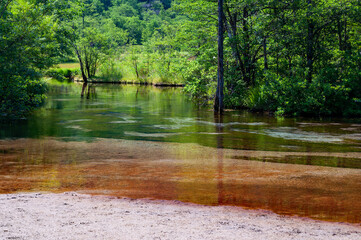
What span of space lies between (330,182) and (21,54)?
14.9 meters

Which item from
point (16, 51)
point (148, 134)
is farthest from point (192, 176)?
point (16, 51)

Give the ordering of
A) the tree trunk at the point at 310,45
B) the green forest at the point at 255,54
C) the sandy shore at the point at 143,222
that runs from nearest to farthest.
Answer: the sandy shore at the point at 143,222
the green forest at the point at 255,54
the tree trunk at the point at 310,45

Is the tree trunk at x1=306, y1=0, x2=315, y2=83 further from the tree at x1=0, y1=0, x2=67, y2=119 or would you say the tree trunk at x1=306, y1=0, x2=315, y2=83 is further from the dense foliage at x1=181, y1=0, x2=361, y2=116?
the tree at x1=0, y1=0, x2=67, y2=119

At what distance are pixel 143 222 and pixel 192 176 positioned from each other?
3.28 m

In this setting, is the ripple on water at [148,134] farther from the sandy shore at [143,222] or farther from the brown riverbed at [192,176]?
the sandy shore at [143,222]

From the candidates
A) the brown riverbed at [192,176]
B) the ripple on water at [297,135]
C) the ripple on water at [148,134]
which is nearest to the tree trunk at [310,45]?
the ripple on water at [297,135]

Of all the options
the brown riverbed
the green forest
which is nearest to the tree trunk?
the green forest

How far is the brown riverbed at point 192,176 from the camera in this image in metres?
6.79

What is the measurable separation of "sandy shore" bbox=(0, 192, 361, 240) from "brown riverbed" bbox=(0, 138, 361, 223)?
1.81ft

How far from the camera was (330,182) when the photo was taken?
800 centimetres

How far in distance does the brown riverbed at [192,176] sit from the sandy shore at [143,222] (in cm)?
55

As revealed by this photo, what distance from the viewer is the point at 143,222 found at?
5410 mm

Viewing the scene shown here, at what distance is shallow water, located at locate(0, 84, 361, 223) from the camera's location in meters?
7.12

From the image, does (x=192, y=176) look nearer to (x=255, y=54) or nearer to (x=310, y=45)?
(x=310, y=45)
